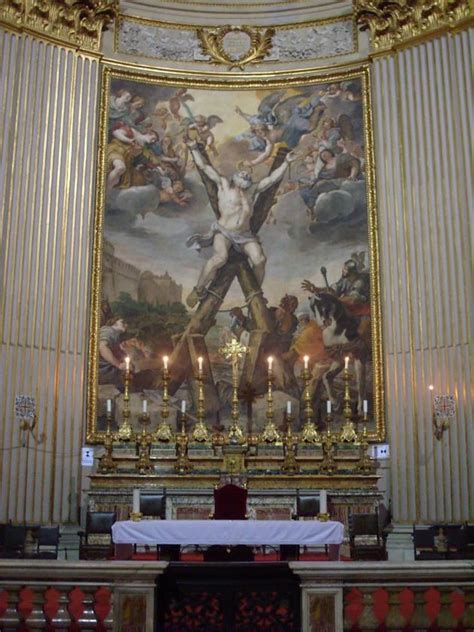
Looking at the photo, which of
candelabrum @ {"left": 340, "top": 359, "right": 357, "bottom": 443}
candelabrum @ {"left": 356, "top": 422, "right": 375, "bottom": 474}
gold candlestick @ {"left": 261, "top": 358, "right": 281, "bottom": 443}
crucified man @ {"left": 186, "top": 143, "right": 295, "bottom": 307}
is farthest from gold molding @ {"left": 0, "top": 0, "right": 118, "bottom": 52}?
candelabrum @ {"left": 356, "top": 422, "right": 375, "bottom": 474}

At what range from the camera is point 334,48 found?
1567 centimetres

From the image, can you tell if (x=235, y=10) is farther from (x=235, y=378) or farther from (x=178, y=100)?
(x=235, y=378)

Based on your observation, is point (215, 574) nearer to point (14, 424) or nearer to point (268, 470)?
point (268, 470)

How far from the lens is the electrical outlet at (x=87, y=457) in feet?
44.6

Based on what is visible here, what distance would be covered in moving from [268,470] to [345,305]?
10.1ft

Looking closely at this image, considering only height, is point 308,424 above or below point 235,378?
below

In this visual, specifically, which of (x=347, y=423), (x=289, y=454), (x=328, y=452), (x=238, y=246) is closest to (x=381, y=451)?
(x=347, y=423)

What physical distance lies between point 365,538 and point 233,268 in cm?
514

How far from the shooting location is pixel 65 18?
14.9 metres

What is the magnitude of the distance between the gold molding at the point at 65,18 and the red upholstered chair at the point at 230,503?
844 centimetres

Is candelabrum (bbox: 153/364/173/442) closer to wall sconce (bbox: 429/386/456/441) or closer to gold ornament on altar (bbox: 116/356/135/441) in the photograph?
gold ornament on altar (bbox: 116/356/135/441)

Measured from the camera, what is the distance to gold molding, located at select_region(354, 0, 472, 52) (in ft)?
46.9

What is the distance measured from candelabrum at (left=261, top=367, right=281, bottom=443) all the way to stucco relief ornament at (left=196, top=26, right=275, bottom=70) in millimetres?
5793

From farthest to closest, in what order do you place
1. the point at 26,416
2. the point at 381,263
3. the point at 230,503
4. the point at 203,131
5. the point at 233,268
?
the point at 203,131
the point at 233,268
the point at 381,263
the point at 26,416
the point at 230,503
